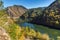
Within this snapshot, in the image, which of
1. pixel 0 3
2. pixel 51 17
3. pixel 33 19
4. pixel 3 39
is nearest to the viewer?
pixel 3 39

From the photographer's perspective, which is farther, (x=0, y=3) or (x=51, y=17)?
(x=51, y=17)

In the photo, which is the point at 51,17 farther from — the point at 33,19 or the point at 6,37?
the point at 6,37

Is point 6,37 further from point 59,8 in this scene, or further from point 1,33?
point 59,8

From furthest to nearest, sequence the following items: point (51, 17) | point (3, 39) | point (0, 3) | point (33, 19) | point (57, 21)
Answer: point (33, 19), point (51, 17), point (57, 21), point (0, 3), point (3, 39)

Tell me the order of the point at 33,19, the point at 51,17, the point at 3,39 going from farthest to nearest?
the point at 33,19
the point at 51,17
the point at 3,39

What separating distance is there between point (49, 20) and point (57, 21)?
9.23 metres

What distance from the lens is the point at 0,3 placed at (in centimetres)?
1972

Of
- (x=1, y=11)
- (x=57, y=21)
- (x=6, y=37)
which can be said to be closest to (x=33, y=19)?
(x=57, y=21)

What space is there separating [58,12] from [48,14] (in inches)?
227

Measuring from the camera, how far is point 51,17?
359ft

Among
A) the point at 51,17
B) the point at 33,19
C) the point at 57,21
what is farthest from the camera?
the point at 33,19

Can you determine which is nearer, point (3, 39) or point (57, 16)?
point (3, 39)

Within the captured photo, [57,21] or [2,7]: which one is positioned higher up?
[2,7]

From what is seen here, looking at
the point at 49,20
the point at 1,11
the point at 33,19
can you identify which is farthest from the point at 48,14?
the point at 1,11
